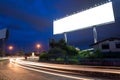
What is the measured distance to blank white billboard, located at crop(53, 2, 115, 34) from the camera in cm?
3700

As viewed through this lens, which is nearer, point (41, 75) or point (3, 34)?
point (41, 75)

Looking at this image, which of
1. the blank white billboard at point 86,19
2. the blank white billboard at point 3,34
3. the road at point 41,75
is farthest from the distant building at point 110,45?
the blank white billboard at point 3,34

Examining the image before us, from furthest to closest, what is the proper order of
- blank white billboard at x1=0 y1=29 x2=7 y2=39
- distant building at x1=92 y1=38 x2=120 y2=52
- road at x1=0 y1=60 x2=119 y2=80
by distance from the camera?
blank white billboard at x1=0 y1=29 x2=7 y2=39, distant building at x1=92 y1=38 x2=120 y2=52, road at x1=0 y1=60 x2=119 y2=80

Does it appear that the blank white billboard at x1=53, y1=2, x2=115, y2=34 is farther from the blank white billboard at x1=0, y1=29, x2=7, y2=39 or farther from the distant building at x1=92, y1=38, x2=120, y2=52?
the blank white billboard at x1=0, y1=29, x2=7, y2=39

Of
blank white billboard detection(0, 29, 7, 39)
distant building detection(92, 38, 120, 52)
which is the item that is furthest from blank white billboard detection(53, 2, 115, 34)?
blank white billboard detection(0, 29, 7, 39)

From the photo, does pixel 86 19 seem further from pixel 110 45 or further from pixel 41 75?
pixel 41 75

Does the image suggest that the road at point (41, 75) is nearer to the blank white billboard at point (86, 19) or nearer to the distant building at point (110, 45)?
the distant building at point (110, 45)

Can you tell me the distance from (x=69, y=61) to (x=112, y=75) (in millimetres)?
17748

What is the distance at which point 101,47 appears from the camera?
38312 mm

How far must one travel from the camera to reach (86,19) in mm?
42812

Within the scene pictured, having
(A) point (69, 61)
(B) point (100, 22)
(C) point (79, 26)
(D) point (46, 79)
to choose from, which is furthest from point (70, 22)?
(D) point (46, 79)

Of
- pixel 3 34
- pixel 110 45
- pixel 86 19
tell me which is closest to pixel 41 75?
pixel 110 45

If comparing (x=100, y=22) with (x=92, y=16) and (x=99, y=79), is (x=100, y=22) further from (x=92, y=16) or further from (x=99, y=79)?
(x=99, y=79)

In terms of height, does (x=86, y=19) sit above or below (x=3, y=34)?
below
